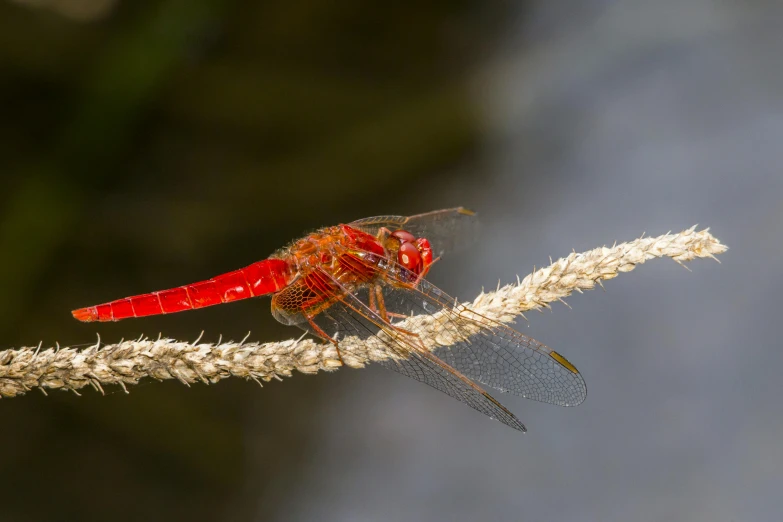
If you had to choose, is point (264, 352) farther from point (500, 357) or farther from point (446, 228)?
point (446, 228)

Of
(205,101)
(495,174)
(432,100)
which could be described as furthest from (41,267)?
(495,174)

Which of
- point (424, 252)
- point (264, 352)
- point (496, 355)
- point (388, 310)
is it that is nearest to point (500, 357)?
point (496, 355)

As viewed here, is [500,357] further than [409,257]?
No

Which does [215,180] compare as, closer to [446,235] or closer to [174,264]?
[174,264]

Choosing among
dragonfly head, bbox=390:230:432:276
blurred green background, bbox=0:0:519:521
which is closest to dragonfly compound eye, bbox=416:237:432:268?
dragonfly head, bbox=390:230:432:276

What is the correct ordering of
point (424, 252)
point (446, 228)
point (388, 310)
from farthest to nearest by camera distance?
point (446, 228) → point (424, 252) → point (388, 310)

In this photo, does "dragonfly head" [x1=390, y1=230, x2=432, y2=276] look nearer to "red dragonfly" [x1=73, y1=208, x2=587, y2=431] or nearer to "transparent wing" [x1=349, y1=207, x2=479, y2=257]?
"red dragonfly" [x1=73, y1=208, x2=587, y2=431]
